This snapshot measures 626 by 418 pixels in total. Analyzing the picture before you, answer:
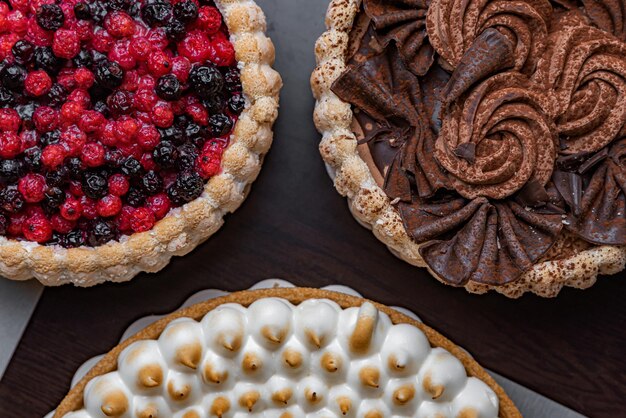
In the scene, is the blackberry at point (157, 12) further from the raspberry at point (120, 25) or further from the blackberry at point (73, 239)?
the blackberry at point (73, 239)

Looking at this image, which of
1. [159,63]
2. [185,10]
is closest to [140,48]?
[159,63]

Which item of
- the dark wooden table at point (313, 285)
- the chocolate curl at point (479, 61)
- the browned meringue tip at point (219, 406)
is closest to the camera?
the chocolate curl at point (479, 61)

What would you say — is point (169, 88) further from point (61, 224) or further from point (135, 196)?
point (61, 224)

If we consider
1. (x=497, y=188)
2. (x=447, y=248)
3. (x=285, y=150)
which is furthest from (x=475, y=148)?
(x=285, y=150)

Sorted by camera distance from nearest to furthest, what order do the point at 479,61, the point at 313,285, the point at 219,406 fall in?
the point at 479,61
the point at 219,406
the point at 313,285

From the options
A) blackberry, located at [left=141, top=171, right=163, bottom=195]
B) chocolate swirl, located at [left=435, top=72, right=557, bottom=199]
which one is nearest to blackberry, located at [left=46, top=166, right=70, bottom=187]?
blackberry, located at [left=141, top=171, right=163, bottom=195]

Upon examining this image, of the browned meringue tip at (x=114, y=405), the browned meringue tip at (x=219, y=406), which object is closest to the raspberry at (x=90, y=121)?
the browned meringue tip at (x=114, y=405)
